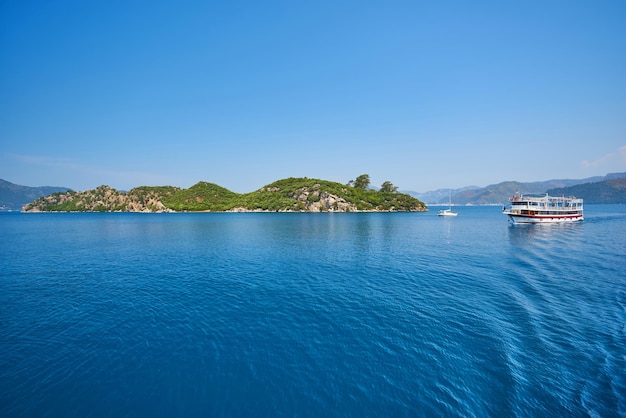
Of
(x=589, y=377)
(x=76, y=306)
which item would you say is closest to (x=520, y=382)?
(x=589, y=377)

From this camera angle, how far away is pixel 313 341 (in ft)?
62.7

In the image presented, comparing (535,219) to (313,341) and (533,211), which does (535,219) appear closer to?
(533,211)

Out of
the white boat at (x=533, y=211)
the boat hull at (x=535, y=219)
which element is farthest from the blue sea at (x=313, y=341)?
the boat hull at (x=535, y=219)

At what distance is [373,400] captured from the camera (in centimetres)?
1339

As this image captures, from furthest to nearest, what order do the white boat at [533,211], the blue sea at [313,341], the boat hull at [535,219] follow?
the boat hull at [535,219], the white boat at [533,211], the blue sea at [313,341]

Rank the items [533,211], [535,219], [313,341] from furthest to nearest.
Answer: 1. [535,219]
2. [533,211]
3. [313,341]

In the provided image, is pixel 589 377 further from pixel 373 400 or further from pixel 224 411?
pixel 224 411

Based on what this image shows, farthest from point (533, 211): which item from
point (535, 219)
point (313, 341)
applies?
point (313, 341)

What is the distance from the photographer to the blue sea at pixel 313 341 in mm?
13312

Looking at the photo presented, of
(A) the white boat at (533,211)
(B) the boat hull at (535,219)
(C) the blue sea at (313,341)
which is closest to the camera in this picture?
(C) the blue sea at (313,341)

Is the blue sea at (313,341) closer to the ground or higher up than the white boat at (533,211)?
closer to the ground

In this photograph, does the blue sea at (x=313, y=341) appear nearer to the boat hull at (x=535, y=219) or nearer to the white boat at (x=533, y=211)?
the white boat at (x=533, y=211)

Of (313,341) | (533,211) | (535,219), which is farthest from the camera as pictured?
(535,219)

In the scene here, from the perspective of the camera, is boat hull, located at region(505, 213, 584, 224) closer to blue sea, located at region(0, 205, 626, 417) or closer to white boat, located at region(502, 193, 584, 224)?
white boat, located at region(502, 193, 584, 224)
